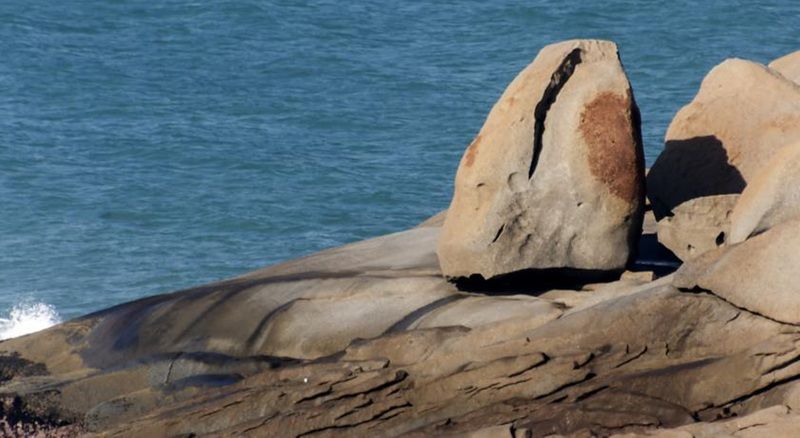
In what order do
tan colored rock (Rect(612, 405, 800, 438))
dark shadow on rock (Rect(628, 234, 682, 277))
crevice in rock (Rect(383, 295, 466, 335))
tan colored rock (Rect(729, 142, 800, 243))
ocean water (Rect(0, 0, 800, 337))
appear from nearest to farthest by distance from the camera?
tan colored rock (Rect(612, 405, 800, 438)) → tan colored rock (Rect(729, 142, 800, 243)) → crevice in rock (Rect(383, 295, 466, 335)) → dark shadow on rock (Rect(628, 234, 682, 277)) → ocean water (Rect(0, 0, 800, 337))

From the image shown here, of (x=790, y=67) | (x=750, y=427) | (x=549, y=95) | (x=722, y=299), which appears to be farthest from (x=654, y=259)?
(x=750, y=427)

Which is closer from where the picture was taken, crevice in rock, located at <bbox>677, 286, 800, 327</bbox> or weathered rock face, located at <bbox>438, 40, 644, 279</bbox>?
crevice in rock, located at <bbox>677, 286, 800, 327</bbox>

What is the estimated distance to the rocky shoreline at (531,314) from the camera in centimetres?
1343

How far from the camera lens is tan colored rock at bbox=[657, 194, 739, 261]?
15.8 m

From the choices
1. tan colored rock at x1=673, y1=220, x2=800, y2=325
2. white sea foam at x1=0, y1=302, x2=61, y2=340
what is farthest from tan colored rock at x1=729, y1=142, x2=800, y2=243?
white sea foam at x1=0, y1=302, x2=61, y2=340

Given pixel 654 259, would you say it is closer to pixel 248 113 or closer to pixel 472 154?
pixel 472 154

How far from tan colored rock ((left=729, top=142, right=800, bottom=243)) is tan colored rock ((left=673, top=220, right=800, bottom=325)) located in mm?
616

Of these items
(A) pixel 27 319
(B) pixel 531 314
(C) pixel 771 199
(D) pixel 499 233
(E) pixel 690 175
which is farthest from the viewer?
(A) pixel 27 319

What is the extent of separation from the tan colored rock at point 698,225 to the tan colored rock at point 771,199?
0.71 metres

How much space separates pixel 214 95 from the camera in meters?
42.1

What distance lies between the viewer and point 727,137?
57.1ft

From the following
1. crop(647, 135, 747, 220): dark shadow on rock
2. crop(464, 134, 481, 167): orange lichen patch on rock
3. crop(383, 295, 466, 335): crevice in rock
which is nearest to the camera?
crop(383, 295, 466, 335): crevice in rock

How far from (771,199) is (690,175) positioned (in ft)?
9.55

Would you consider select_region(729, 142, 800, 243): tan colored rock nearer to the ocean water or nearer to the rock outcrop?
the rock outcrop
